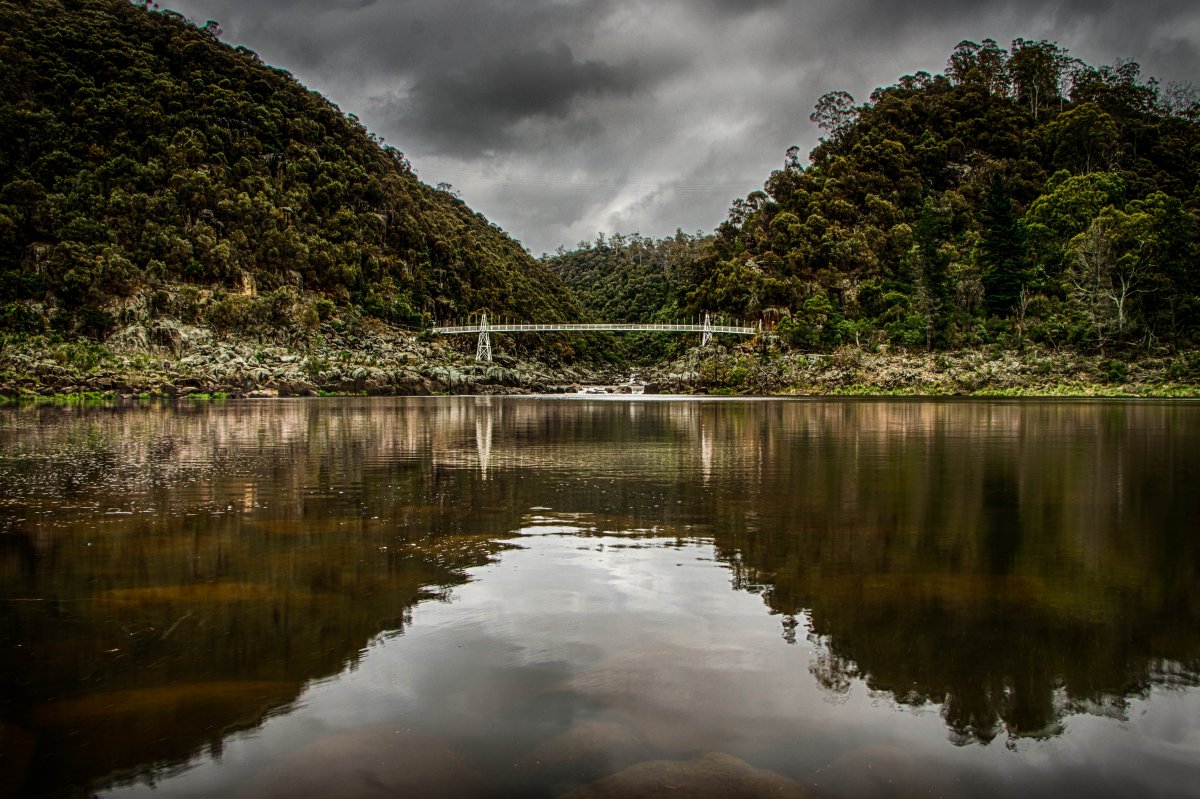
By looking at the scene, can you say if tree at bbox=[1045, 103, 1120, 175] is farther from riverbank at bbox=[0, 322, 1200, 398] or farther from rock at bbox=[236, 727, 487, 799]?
rock at bbox=[236, 727, 487, 799]

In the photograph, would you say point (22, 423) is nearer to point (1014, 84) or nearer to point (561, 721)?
point (561, 721)

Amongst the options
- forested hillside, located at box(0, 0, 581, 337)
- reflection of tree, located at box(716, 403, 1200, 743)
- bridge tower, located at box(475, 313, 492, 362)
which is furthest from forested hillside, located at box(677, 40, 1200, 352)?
reflection of tree, located at box(716, 403, 1200, 743)

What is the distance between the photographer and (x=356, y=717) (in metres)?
4.54

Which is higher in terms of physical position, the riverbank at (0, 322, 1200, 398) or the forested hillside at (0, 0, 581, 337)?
the forested hillside at (0, 0, 581, 337)

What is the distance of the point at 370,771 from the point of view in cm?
390

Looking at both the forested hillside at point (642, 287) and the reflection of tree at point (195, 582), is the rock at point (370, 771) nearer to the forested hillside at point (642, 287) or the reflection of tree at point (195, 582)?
the reflection of tree at point (195, 582)

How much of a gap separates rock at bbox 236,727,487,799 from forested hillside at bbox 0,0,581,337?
88365 mm

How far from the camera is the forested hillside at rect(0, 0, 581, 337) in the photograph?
7956cm

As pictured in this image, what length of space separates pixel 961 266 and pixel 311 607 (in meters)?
96.4

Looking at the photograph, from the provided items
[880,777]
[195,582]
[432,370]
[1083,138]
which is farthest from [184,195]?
[1083,138]

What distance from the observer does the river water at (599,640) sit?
157 inches

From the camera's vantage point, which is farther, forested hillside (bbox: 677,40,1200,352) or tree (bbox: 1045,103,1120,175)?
tree (bbox: 1045,103,1120,175)

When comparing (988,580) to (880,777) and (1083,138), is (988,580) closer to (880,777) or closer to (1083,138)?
(880,777)

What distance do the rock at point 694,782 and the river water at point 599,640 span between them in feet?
0.06
